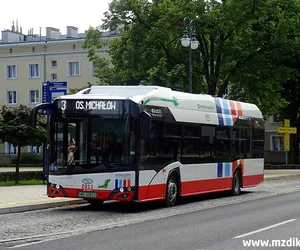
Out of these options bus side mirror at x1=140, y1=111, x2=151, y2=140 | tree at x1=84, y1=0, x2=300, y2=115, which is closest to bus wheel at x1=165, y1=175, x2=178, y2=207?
bus side mirror at x1=140, y1=111, x2=151, y2=140

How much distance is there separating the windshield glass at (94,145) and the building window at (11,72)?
60760mm

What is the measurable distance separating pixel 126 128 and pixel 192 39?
586 inches

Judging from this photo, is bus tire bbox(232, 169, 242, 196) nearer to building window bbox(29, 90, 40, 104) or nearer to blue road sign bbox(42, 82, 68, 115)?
blue road sign bbox(42, 82, 68, 115)

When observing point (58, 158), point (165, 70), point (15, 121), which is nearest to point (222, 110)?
point (58, 158)

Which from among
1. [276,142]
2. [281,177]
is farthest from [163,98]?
[276,142]

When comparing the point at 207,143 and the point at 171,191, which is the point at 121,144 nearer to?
the point at 171,191

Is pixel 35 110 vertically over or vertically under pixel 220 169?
over

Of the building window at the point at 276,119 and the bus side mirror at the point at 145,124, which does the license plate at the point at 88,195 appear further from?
the building window at the point at 276,119

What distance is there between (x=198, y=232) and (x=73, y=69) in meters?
62.2

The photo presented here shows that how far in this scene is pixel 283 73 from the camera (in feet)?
125

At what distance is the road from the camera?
11.1 m

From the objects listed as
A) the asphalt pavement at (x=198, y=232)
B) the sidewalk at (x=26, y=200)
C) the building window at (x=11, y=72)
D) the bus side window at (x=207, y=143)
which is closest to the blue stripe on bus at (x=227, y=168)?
the bus side window at (x=207, y=143)

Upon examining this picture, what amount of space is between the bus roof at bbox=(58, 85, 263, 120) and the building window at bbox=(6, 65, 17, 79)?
57.0 metres

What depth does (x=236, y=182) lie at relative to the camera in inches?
909
